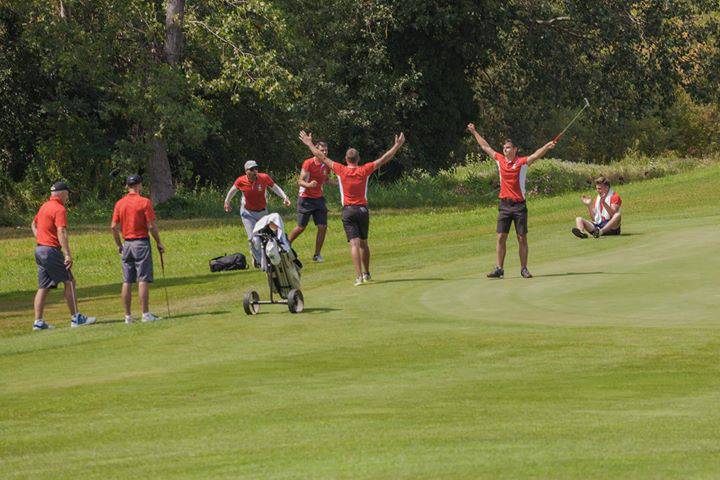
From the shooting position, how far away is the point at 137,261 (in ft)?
57.7

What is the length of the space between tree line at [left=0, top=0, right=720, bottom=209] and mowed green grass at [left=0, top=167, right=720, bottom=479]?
60.9 feet

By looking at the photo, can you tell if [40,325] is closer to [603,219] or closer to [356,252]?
[356,252]

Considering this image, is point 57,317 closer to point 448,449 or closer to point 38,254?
point 38,254

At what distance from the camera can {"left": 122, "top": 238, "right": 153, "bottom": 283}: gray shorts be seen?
57.5 feet

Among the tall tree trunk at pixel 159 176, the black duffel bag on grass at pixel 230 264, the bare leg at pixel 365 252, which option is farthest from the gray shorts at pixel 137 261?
the tall tree trunk at pixel 159 176

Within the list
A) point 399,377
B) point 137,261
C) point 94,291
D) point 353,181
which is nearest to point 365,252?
point 353,181

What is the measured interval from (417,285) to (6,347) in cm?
635

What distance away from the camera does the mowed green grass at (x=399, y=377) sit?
851 centimetres

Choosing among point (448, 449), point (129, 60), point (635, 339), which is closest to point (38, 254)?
point (635, 339)

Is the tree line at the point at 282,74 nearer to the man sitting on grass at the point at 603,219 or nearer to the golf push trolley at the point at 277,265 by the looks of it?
the man sitting on grass at the point at 603,219

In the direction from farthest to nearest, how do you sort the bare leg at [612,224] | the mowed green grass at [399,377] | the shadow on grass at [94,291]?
the bare leg at [612,224], the shadow on grass at [94,291], the mowed green grass at [399,377]

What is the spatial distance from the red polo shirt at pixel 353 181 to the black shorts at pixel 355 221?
87 millimetres

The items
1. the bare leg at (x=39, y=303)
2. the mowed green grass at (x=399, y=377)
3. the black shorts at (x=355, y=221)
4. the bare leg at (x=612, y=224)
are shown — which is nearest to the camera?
the mowed green grass at (x=399, y=377)

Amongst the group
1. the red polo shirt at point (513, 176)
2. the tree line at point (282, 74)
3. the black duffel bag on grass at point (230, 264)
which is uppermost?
the tree line at point (282, 74)
